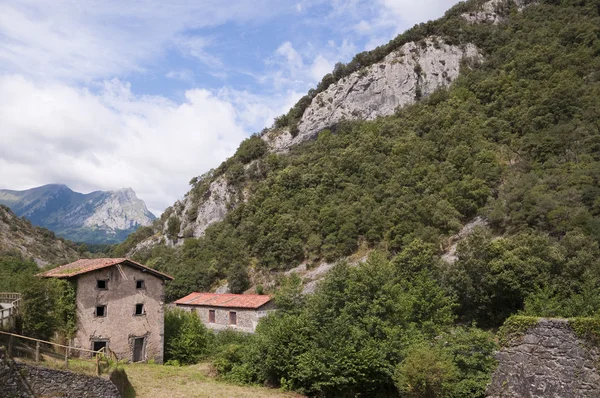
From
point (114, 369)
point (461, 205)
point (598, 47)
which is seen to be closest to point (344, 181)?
point (461, 205)

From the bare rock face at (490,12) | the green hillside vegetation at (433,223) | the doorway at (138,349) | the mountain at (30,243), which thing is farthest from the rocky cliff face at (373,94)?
the doorway at (138,349)

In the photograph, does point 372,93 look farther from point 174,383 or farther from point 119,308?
point 174,383

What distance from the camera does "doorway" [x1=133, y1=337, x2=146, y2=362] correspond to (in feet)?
88.0

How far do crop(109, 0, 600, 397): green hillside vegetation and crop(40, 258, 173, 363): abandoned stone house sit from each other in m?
5.98

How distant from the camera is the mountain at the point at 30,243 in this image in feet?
275

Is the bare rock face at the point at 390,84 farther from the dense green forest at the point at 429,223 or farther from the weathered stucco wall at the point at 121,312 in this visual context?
the weathered stucco wall at the point at 121,312

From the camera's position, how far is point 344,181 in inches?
2822

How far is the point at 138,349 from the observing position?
88.9 feet

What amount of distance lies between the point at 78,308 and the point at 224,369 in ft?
33.2

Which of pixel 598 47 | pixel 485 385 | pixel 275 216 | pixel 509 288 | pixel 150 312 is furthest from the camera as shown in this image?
pixel 275 216

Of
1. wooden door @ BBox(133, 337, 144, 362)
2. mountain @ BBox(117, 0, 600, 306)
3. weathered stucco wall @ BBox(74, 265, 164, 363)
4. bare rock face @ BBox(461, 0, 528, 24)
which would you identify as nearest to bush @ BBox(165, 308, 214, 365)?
weathered stucco wall @ BBox(74, 265, 164, 363)

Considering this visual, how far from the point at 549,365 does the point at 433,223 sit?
40443mm

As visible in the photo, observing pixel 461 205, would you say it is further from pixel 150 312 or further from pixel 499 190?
pixel 150 312

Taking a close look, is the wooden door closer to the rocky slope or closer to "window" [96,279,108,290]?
"window" [96,279,108,290]
